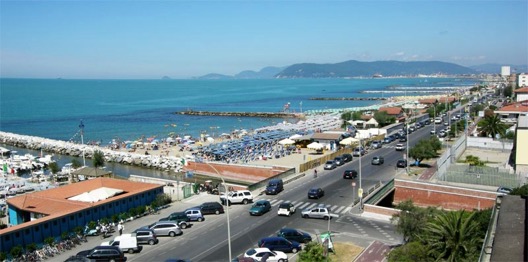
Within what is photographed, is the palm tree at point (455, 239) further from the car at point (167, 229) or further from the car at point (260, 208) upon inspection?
the car at point (167, 229)

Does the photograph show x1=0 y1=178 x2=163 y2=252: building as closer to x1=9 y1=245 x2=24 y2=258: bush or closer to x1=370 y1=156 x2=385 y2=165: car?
x1=9 y1=245 x2=24 y2=258: bush

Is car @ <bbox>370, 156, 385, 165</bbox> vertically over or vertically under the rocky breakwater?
over

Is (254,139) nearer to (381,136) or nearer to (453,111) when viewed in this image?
(381,136)

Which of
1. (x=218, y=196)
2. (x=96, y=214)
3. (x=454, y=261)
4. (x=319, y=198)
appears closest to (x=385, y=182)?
(x=319, y=198)

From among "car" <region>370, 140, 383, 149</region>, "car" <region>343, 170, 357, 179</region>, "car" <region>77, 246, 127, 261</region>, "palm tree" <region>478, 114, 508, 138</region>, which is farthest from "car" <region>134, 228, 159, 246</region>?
"palm tree" <region>478, 114, 508, 138</region>

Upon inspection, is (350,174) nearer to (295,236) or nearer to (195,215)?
(195,215)

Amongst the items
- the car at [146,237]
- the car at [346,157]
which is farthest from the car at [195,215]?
→ the car at [346,157]
